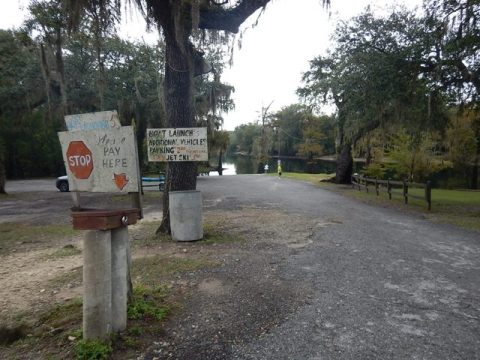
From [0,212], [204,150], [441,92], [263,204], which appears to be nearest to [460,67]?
[441,92]

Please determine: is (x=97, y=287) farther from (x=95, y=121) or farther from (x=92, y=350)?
(x=95, y=121)

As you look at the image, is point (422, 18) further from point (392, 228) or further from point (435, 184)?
point (435, 184)

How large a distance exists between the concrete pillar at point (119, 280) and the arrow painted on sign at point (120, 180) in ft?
1.51

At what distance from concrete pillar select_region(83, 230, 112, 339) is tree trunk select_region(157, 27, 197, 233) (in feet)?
12.9

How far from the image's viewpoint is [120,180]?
3.34m

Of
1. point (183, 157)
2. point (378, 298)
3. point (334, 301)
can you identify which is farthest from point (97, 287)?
point (183, 157)

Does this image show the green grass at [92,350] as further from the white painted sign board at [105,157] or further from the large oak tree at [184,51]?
the large oak tree at [184,51]

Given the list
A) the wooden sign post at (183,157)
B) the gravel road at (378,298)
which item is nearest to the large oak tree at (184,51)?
the wooden sign post at (183,157)

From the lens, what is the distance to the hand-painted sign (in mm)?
6414

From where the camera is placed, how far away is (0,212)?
1142cm

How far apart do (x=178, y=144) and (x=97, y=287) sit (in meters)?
3.95

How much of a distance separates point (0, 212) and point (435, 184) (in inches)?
1226

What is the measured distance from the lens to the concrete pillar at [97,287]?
2822mm

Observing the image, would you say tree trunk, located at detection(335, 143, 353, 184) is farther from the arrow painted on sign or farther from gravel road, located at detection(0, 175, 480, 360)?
the arrow painted on sign
